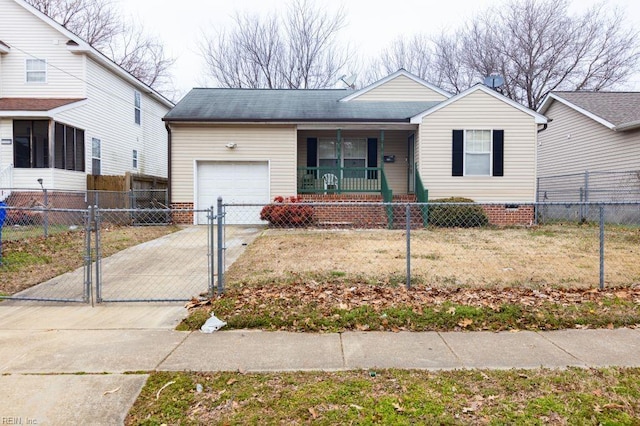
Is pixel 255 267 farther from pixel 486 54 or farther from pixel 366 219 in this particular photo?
pixel 486 54

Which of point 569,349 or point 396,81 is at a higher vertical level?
point 396,81

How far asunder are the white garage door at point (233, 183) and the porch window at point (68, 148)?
5117 millimetres

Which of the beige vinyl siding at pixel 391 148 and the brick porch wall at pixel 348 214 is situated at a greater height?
the beige vinyl siding at pixel 391 148

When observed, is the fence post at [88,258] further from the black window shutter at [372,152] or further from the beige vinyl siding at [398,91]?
the beige vinyl siding at [398,91]

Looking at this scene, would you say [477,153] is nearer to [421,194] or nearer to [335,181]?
[421,194]

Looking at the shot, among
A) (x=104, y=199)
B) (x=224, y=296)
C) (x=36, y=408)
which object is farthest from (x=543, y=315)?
(x=104, y=199)

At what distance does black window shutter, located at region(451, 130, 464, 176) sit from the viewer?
48.6 ft

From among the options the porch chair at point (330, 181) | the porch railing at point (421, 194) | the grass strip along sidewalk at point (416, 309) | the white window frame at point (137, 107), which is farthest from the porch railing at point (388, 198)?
the white window frame at point (137, 107)

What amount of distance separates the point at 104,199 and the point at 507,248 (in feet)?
48.0

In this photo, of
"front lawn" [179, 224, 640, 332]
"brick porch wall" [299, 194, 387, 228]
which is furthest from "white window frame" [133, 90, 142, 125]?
"front lawn" [179, 224, 640, 332]

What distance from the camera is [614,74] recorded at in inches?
1091

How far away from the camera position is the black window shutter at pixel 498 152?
14.8 m

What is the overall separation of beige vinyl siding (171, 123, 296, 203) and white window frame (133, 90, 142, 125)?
798 cm

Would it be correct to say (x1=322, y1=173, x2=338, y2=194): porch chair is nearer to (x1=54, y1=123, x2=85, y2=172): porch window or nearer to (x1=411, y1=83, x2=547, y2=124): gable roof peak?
(x1=411, y1=83, x2=547, y2=124): gable roof peak
